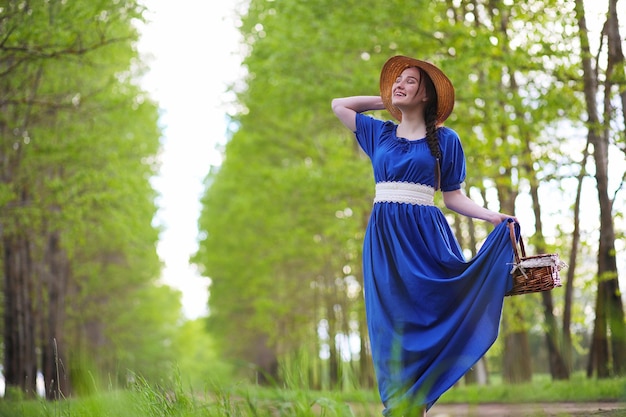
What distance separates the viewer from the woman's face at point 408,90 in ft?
15.7

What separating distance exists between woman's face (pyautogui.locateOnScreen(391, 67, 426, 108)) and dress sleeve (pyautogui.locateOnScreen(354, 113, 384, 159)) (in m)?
0.23

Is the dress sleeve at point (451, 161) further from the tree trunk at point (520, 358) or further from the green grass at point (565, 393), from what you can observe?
the tree trunk at point (520, 358)

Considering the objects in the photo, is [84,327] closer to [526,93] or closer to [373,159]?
[526,93]

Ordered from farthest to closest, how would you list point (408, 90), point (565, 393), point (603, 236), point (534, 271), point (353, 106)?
point (603, 236) < point (565, 393) < point (353, 106) < point (408, 90) < point (534, 271)

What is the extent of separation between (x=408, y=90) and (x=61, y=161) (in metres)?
9.63

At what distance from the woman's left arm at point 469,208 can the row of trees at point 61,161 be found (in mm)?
2021

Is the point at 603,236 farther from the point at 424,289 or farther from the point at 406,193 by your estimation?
the point at 424,289

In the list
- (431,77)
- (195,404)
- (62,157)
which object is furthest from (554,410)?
(62,157)

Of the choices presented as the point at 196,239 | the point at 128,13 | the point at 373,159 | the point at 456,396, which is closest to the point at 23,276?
the point at 128,13

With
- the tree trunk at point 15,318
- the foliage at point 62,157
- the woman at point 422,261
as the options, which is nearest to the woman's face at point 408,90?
the woman at point 422,261

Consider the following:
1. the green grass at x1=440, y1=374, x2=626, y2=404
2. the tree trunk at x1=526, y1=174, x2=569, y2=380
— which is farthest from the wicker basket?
the tree trunk at x1=526, y1=174, x2=569, y2=380

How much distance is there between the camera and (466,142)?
10070mm

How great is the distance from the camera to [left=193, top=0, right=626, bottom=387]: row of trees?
8820mm

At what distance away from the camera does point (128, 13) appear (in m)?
9.56
